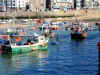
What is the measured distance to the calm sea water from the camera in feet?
130

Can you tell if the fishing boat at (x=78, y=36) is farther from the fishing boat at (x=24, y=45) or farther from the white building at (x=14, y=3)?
the white building at (x=14, y=3)

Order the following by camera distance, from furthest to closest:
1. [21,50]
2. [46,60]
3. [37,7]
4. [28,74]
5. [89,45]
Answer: [37,7]
[89,45]
[21,50]
[46,60]
[28,74]

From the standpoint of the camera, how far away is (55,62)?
146 ft

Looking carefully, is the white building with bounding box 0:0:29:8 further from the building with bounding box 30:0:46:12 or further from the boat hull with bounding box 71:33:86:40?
the boat hull with bounding box 71:33:86:40

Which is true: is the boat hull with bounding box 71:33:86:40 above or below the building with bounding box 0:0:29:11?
below

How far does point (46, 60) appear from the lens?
46.1 meters

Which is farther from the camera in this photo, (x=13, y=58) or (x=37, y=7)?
(x=37, y=7)

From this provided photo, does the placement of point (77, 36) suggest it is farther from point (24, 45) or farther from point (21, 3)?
point (21, 3)

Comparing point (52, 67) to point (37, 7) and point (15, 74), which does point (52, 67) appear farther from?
point (37, 7)

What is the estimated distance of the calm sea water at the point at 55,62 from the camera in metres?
39.7

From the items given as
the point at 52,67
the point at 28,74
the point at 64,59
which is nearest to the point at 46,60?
the point at 64,59

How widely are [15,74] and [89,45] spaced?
2292cm

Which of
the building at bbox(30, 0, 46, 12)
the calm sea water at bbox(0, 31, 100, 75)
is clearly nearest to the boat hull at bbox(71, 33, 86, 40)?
the calm sea water at bbox(0, 31, 100, 75)

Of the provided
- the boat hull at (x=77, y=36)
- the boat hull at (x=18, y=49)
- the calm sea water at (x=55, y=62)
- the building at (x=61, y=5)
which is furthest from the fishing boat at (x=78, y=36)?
the building at (x=61, y=5)
